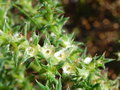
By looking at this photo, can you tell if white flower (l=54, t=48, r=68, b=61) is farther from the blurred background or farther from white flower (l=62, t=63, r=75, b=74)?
the blurred background

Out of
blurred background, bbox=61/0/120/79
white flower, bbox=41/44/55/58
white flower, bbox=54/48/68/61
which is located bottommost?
blurred background, bbox=61/0/120/79

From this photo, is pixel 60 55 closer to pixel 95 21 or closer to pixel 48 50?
pixel 48 50

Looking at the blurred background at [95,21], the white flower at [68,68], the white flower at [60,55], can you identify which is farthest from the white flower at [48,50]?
the blurred background at [95,21]

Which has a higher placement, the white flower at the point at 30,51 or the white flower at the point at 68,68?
the white flower at the point at 30,51

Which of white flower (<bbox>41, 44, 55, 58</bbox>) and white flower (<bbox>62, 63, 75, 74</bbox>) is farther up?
white flower (<bbox>41, 44, 55, 58</bbox>)

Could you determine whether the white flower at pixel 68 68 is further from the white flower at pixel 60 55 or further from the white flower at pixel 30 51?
the white flower at pixel 30 51

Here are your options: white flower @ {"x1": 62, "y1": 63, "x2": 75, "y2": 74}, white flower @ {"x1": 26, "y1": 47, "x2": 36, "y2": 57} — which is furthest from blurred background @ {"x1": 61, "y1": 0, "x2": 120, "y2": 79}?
white flower @ {"x1": 26, "y1": 47, "x2": 36, "y2": 57}

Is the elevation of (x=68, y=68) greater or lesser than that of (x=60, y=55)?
lesser

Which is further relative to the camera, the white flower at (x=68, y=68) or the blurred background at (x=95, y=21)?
the blurred background at (x=95, y=21)

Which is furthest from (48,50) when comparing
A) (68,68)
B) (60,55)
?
(68,68)

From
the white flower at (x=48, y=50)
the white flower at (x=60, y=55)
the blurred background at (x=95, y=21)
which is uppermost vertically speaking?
the white flower at (x=48, y=50)

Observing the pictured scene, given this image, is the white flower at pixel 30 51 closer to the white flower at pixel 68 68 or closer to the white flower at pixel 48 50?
the white flower at pixel 48 50
